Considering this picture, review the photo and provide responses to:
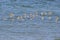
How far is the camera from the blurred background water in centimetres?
361

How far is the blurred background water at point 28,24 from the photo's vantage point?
11.9 feet

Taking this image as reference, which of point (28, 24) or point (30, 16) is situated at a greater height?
point (30, 16)

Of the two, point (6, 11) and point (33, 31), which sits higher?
point (6, 11)

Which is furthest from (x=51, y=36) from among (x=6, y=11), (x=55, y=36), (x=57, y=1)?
(x=6, y=11)

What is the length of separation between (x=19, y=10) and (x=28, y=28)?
32 cm

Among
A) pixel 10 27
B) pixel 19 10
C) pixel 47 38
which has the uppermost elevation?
pixel 19 10

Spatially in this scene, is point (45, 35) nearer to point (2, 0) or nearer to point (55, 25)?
point (55, 25)

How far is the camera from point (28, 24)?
3.67m

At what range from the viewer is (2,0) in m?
3.63

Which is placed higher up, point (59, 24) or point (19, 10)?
point (19, 10)

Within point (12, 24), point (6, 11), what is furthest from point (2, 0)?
point (12, 24)

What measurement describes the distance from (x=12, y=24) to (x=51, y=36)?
65cm

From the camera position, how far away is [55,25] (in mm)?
3658

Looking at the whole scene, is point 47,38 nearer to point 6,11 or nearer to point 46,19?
point 46,19
